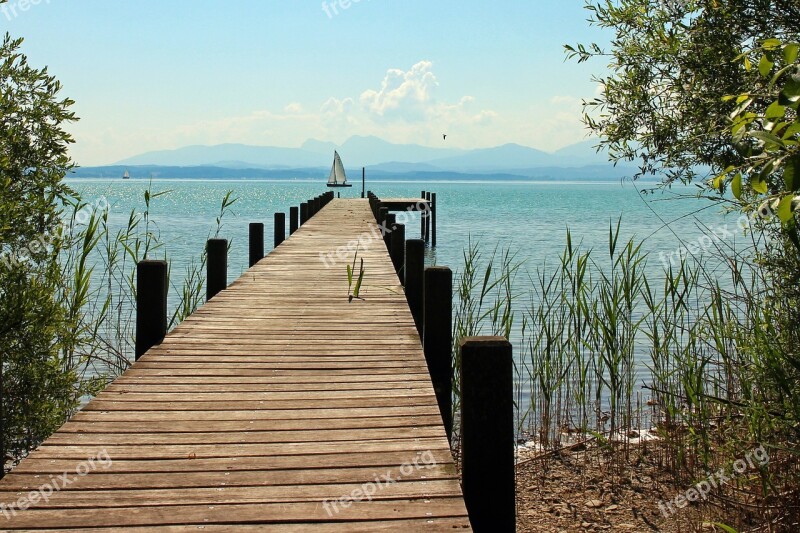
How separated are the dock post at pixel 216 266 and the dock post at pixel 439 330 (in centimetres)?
258

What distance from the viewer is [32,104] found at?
5602mm

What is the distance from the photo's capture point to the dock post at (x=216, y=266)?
22.8 ft

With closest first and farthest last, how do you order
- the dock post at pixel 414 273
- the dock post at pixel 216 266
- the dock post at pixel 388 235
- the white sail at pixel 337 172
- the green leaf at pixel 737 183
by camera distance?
the green leaf at pixel 737 183 → the dock post at pixel 414 273 → the dock post at pixel 216 266 → the dock post at pixel 388 235 → the white sail at pixel 337 172

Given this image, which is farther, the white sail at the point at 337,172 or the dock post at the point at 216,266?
the white sail at the point at 337,172

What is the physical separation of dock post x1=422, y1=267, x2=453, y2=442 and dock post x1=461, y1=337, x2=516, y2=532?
244 cm

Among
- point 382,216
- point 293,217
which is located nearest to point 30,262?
point 382,216

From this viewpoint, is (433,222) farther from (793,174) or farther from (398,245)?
(793,174)

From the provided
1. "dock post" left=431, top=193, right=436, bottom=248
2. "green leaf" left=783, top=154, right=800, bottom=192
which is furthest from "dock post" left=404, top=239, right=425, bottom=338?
"dock post" left=431, top=193, right=436, bottom=248

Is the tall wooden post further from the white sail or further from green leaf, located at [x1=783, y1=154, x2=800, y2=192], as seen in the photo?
the white sail

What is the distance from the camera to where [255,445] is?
315cm

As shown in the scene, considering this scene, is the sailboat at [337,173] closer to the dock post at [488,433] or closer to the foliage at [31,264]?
the foliage at [31,264]

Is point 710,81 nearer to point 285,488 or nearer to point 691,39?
point 691,39

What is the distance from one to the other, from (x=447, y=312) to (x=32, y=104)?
3.61m

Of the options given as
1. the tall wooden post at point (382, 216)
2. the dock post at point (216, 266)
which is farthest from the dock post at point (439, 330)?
the tall wooden post at point (382, 216)
